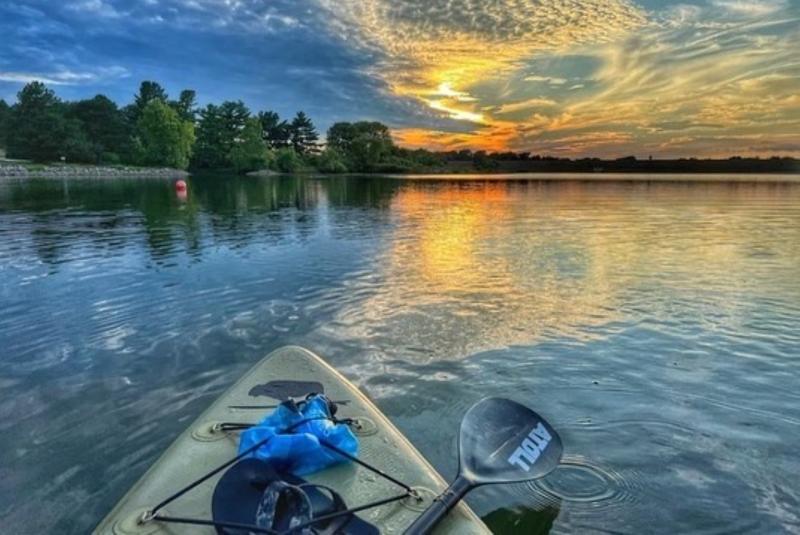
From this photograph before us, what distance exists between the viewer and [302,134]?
132 m

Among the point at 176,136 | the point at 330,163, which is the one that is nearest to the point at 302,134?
the point at 330,163

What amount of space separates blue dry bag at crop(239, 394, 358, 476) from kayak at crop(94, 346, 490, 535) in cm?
8

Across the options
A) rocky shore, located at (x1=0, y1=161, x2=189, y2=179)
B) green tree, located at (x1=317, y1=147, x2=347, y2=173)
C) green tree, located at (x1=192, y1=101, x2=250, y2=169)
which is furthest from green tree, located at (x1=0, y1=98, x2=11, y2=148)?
green tree, located at (x1=317, y1=147, x2=347, y2=173)

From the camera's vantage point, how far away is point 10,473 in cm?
418

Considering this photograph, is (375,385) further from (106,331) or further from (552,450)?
(106,331)

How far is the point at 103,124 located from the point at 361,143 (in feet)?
194

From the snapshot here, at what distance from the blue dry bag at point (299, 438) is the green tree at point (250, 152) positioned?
10735 cm

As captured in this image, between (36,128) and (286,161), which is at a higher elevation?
(36,128)

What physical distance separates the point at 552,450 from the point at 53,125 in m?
110

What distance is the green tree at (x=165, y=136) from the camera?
92.5 metres

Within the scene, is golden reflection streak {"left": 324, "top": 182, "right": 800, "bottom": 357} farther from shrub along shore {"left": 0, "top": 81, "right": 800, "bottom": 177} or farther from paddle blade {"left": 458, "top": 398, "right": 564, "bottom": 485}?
shrub along shore {"left": 0, "top": 81, "right": 800, "bottom": 177}

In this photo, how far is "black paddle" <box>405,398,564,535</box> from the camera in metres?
3.04

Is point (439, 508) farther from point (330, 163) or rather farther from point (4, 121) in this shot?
point (4, 121)

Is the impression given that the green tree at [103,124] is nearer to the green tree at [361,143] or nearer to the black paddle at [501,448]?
the green tree at [361,143]
